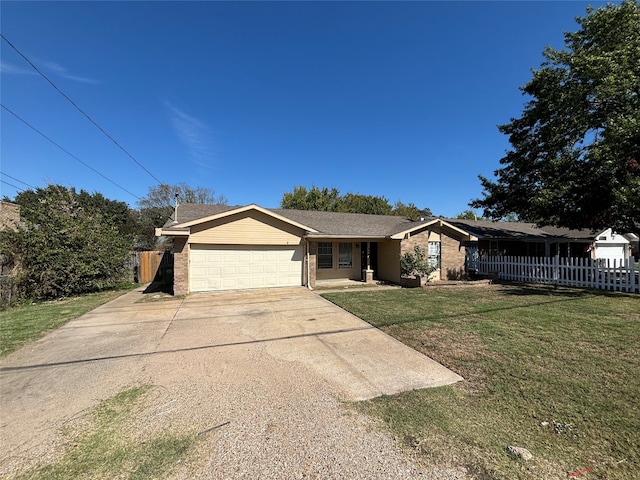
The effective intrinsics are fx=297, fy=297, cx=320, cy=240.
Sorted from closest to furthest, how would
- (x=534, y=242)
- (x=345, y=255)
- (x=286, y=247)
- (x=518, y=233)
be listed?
1. (x=286, y=247)
2. (x=345, y=255)
3. (x=518, y=233)
4. (x=534, y=242)

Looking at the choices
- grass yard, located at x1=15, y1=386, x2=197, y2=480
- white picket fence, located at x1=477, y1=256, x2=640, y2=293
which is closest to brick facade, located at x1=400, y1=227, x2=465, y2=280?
white picket fence, located at x1=477, y1=256, x2=640, y2=293

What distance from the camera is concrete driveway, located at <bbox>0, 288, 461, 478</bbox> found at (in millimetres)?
3256

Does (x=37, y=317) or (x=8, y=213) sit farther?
(x=8, y=213)

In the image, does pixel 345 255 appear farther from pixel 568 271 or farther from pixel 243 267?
pixel 568 271

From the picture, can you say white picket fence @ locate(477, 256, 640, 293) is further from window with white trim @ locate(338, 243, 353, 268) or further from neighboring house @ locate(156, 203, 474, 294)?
window with white trim @ locate(338, 243, 353, 268)

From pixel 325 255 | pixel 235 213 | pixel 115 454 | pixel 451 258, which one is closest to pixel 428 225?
pixel 451 258

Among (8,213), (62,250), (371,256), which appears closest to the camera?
(62,250)

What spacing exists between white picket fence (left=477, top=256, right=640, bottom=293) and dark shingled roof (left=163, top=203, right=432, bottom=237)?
5.11m

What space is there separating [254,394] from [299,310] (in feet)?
16.0

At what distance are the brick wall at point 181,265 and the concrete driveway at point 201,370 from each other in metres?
3.67

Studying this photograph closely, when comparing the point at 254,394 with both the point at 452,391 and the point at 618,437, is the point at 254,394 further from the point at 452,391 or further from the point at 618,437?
the point at 618,437

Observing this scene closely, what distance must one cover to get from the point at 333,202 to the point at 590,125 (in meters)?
24.6

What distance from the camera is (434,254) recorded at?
15.1 meters

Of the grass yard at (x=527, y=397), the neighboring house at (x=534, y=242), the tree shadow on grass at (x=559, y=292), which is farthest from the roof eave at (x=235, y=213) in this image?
the neighboring house at (x=534, y=242)
